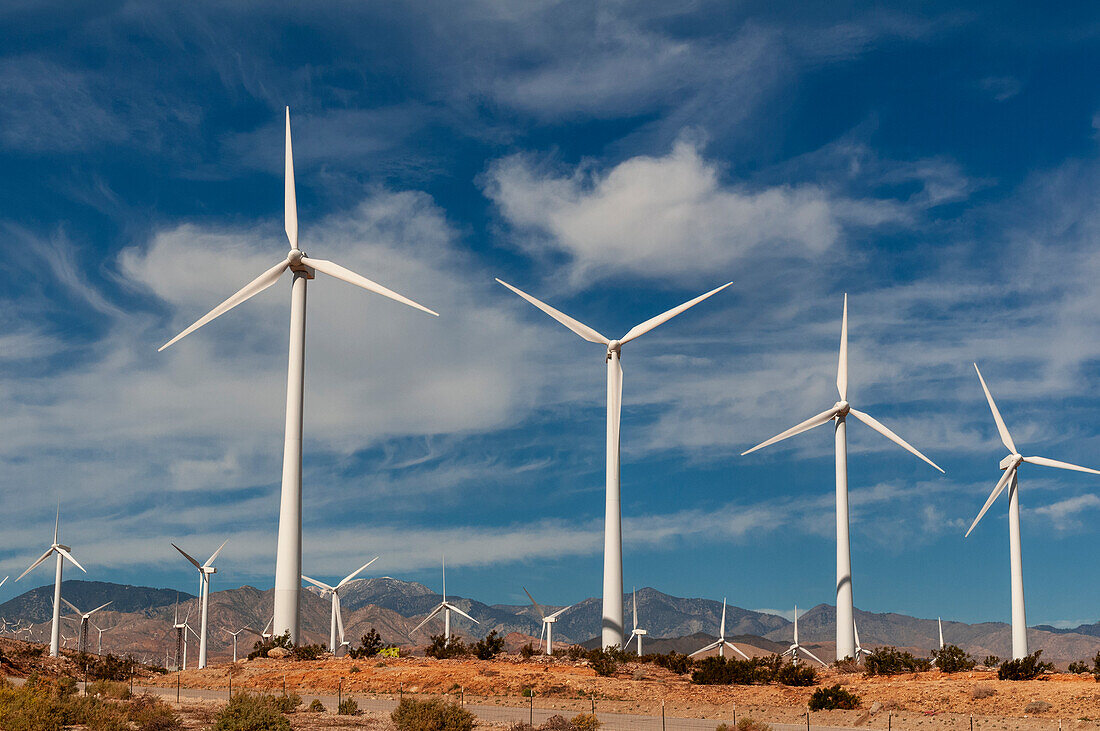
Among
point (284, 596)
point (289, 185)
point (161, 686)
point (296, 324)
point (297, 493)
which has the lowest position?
point (161, 686)

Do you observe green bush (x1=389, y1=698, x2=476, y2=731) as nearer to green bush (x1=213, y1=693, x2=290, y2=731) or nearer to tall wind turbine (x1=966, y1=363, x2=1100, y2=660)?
green bush (x1=213, y1=693, x2=290, y2=731)

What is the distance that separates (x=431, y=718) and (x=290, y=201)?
48.4 meters

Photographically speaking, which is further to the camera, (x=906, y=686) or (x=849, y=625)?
(x=849, y=625)

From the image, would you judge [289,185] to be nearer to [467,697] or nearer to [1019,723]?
[467,697]

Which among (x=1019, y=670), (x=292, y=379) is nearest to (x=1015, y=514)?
(x=1019, y=670)

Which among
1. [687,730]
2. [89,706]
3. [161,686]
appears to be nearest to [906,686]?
[687,730]

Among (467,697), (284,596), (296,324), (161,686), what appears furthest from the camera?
(296,324)

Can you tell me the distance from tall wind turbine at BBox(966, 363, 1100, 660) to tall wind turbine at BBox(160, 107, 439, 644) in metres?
54.4

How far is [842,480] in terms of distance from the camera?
3219 inches

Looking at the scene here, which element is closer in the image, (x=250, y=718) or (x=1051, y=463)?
(x=250, y=718)

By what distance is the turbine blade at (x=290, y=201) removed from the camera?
75000 mm

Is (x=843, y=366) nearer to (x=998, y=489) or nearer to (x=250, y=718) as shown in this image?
(x=998, y=489)

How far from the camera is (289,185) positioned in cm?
7625

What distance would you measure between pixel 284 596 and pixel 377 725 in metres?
28.0
